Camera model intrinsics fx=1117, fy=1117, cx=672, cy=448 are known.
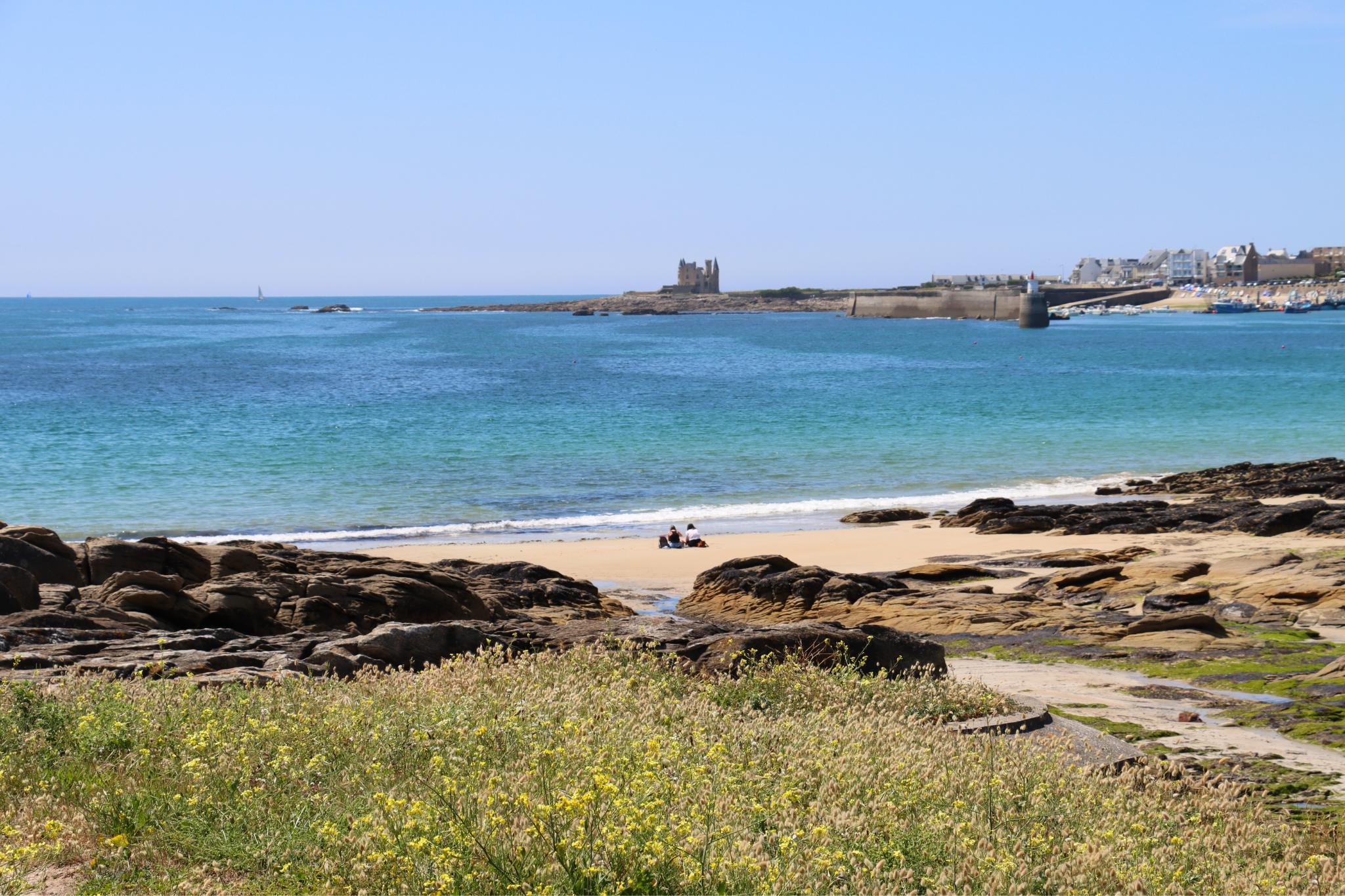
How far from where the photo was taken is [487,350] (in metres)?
111

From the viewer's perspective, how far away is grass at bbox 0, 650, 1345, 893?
16.8 ft

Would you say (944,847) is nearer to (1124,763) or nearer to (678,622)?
(1124,763)

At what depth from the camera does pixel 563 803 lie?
16.5 feet

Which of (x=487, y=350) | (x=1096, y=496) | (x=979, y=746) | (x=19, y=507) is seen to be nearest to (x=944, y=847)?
(x=979, y=746)

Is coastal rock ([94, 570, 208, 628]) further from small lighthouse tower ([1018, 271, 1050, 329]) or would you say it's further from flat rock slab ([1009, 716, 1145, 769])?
small lighthouse tower ([1018, 271, 1050, 329])

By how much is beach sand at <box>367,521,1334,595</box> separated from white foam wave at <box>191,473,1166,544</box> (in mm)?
2040

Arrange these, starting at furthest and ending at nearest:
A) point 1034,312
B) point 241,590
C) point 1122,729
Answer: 1. point 1034,312
2. point 241,590
3. point 1122,729

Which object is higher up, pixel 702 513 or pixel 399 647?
pixel 399 647

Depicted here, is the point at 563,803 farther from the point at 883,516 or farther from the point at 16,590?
the point at 883,516

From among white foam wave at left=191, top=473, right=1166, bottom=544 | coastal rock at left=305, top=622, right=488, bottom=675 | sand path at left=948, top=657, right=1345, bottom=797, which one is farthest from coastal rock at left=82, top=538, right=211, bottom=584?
sand path at left=948, top=657, right=1345, bottom=797

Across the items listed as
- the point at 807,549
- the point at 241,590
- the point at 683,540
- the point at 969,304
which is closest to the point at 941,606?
the point at 807,549

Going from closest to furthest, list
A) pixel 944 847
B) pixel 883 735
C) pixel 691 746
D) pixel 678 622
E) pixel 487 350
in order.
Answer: pixel 944 847
pixel 691 746
pixel 883 735
pixel 678 622
pixel 487 350

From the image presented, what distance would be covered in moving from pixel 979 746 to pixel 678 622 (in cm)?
509

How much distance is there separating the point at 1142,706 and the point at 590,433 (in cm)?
3538
